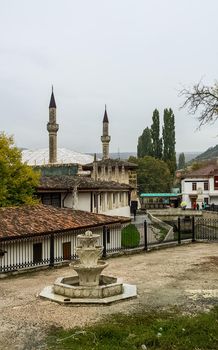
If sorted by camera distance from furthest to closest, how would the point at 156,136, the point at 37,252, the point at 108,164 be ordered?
the point at 156,136, the point at 108,164, the point at 37,252

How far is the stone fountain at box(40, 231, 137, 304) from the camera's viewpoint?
9555 mm

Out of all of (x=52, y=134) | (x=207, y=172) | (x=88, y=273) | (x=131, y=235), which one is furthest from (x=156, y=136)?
(x=88, y=273)

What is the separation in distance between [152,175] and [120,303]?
60.9 meters

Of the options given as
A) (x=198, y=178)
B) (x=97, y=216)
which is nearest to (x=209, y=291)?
(x=97, y=216)

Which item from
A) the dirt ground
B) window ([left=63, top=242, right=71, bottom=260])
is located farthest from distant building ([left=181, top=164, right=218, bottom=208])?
the dirt ground

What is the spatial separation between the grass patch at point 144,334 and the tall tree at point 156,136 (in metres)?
63.1

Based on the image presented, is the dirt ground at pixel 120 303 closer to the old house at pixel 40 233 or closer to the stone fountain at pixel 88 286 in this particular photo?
the stone fountain at pixel 88 286

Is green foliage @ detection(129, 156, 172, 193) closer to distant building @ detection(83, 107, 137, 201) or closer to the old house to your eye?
distant building @ detection(83, 107, 137, 201)

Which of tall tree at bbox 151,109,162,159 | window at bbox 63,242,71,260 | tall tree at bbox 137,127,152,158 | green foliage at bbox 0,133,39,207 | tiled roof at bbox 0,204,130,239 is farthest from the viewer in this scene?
tall tree at bbox 137,127,152,158

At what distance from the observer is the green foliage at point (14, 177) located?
78.3 ft

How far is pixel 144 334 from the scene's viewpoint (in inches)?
288

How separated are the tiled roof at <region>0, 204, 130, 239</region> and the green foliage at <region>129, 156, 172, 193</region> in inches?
1897

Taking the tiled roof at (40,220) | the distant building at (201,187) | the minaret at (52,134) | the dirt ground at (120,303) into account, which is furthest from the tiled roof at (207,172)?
the dirt ground at (120,303)

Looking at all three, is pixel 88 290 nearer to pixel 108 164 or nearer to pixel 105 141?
pixel 108 164
